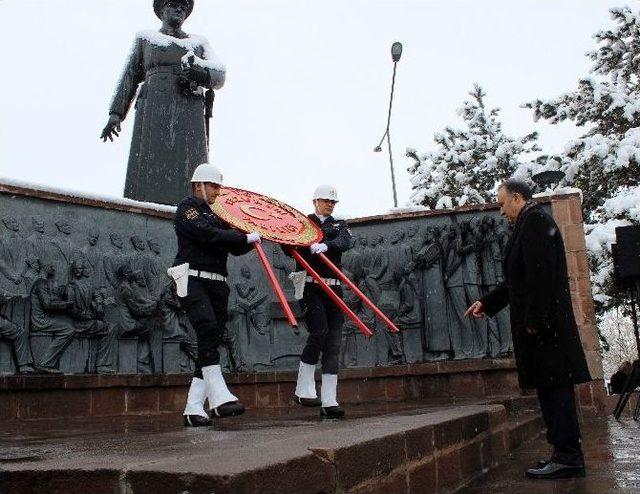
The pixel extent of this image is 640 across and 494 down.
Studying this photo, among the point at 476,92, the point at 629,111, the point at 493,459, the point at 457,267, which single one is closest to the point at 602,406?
the point at 457,267

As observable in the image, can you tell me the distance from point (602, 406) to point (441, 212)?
4160mm

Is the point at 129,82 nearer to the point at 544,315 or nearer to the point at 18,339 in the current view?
the point at 18,339

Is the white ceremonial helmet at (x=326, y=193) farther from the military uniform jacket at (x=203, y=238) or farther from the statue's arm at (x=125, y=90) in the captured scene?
the statue's arm at (x=125, y=90)

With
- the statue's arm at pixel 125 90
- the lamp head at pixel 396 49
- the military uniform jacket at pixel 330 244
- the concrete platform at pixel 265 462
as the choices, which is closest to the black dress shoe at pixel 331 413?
the military uniform jacket at pixel 330 244

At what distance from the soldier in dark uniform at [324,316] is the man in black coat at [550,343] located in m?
2.33

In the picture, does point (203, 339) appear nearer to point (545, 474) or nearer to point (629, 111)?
point (545, 474)

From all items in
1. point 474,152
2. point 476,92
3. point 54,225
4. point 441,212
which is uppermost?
point 476,92

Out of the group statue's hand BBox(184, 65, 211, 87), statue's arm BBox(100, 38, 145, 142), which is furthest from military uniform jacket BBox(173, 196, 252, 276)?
statue's arm BBox(100, 38, 145, 142)

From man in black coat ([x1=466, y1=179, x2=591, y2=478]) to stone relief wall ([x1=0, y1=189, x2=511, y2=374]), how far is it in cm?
641

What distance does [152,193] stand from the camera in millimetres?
11180

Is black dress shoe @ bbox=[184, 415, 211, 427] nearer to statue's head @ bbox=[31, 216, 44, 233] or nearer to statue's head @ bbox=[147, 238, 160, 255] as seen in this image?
statue's head @ bbox=[31, 216, 44, 233]

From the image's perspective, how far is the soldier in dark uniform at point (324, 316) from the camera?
21.7 ft

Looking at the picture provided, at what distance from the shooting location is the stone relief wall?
8.80 meters

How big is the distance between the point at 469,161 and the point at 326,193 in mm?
25352
